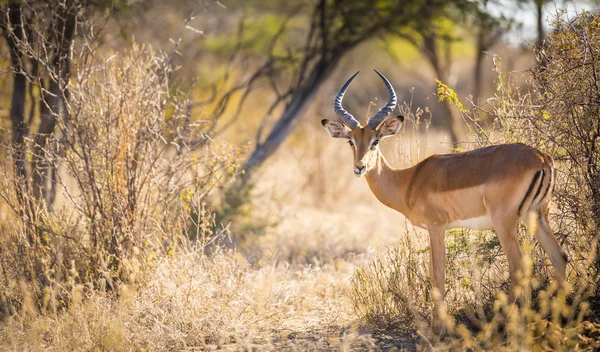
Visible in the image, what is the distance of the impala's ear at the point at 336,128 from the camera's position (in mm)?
6988

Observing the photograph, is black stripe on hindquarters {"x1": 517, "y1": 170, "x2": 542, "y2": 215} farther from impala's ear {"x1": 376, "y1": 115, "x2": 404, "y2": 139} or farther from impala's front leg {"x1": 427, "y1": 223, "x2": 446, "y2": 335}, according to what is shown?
impala's ear {"x1": 376, "y1": 115, "x2": 404, "y2": 139}

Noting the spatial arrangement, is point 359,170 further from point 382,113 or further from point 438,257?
point 438,257

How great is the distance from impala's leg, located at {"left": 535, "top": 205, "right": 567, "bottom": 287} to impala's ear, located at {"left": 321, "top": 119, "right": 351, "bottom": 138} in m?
2.04

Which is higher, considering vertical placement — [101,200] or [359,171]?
[359,171]

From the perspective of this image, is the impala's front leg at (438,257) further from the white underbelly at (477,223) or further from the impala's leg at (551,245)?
the impala's leg at (551,245)

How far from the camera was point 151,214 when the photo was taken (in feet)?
23.2

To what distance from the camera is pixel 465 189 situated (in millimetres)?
5957

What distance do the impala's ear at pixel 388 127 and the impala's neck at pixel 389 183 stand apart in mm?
247

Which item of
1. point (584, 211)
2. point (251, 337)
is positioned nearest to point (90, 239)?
point (251, 337)

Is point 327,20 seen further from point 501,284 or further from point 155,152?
point 501,284

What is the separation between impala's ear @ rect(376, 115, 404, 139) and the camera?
22.2 feet

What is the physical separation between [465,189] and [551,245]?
85 cm

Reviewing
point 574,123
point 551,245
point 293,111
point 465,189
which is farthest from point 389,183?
point 293,111

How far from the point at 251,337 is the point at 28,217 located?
268cm
